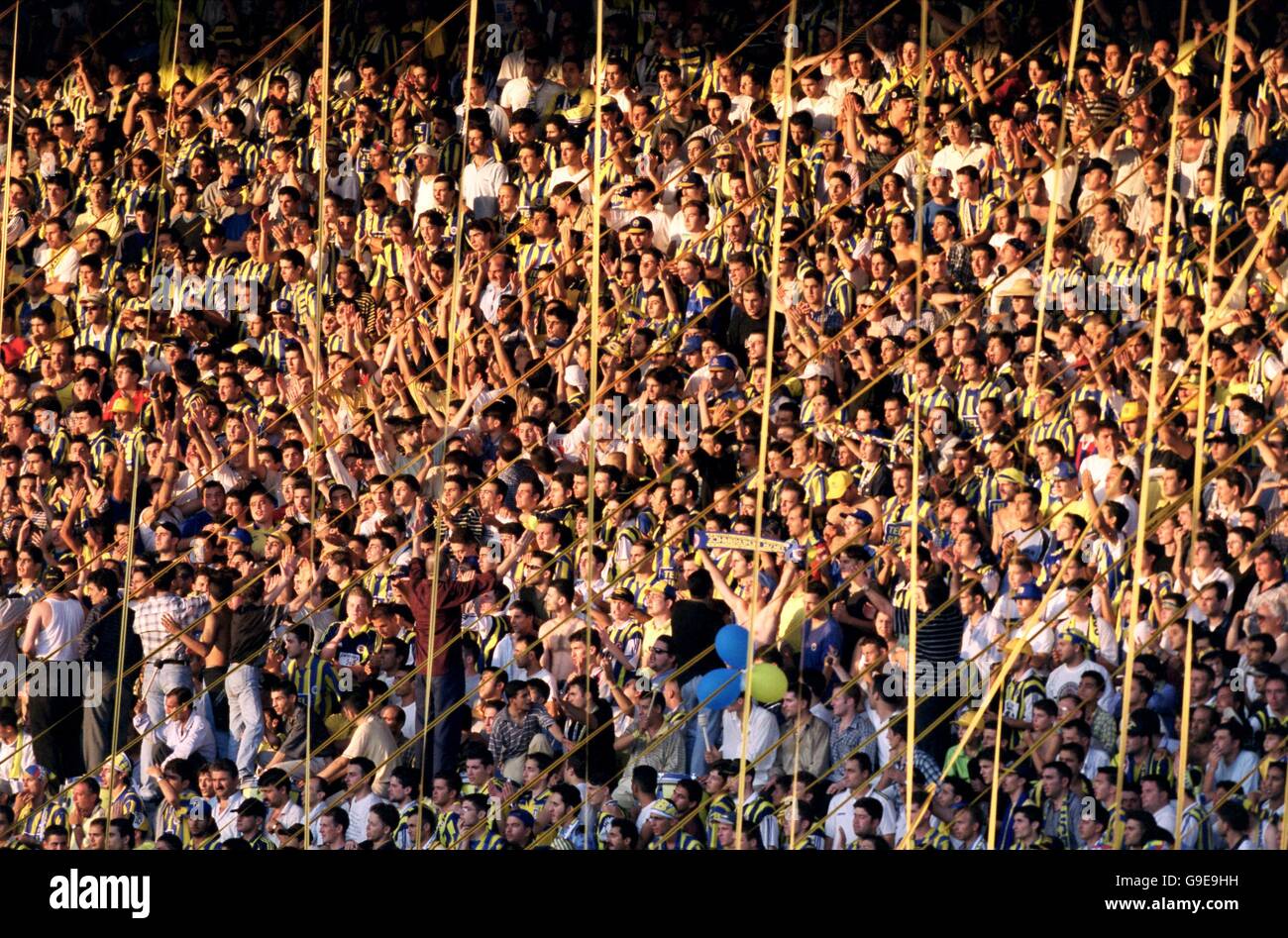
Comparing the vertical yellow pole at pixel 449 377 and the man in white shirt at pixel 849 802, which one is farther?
the vertical yellow pole at pixel 449 377

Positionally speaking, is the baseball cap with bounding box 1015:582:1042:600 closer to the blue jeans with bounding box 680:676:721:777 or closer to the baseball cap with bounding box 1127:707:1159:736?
the baseball cap with bounding box 1127:707:1159:736

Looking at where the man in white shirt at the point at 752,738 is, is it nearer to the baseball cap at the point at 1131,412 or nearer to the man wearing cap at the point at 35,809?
the baseball cap at the point at 1131,412

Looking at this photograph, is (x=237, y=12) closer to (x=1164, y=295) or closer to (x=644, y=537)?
(x=644, y=537)

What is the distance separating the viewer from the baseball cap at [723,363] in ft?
27.4

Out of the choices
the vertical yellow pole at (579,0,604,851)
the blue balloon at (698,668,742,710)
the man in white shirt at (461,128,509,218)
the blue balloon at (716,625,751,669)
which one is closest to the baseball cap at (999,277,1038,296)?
the vertical yellow pole at (579,0,604,851)

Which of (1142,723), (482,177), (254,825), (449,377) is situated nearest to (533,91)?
(482,177)

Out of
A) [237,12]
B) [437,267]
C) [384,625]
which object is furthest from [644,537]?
[237,12]

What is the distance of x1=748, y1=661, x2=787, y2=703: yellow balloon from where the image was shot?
306 inches

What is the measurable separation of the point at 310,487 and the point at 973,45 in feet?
8.75

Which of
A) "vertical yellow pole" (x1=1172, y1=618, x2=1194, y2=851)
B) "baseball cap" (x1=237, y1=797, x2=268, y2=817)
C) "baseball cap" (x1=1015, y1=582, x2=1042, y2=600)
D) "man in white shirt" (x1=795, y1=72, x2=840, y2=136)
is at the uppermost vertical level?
"man in white shirt" (x1=795, y1=72, x2=840, y2=136)

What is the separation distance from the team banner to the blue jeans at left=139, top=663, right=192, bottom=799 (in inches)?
65.4

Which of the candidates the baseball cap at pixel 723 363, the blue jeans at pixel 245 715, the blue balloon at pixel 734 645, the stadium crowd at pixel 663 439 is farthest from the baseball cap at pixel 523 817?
the baseball cap at pixel 723 363

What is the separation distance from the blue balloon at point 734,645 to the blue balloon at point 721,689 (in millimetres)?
33

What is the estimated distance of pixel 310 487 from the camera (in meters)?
8.48
